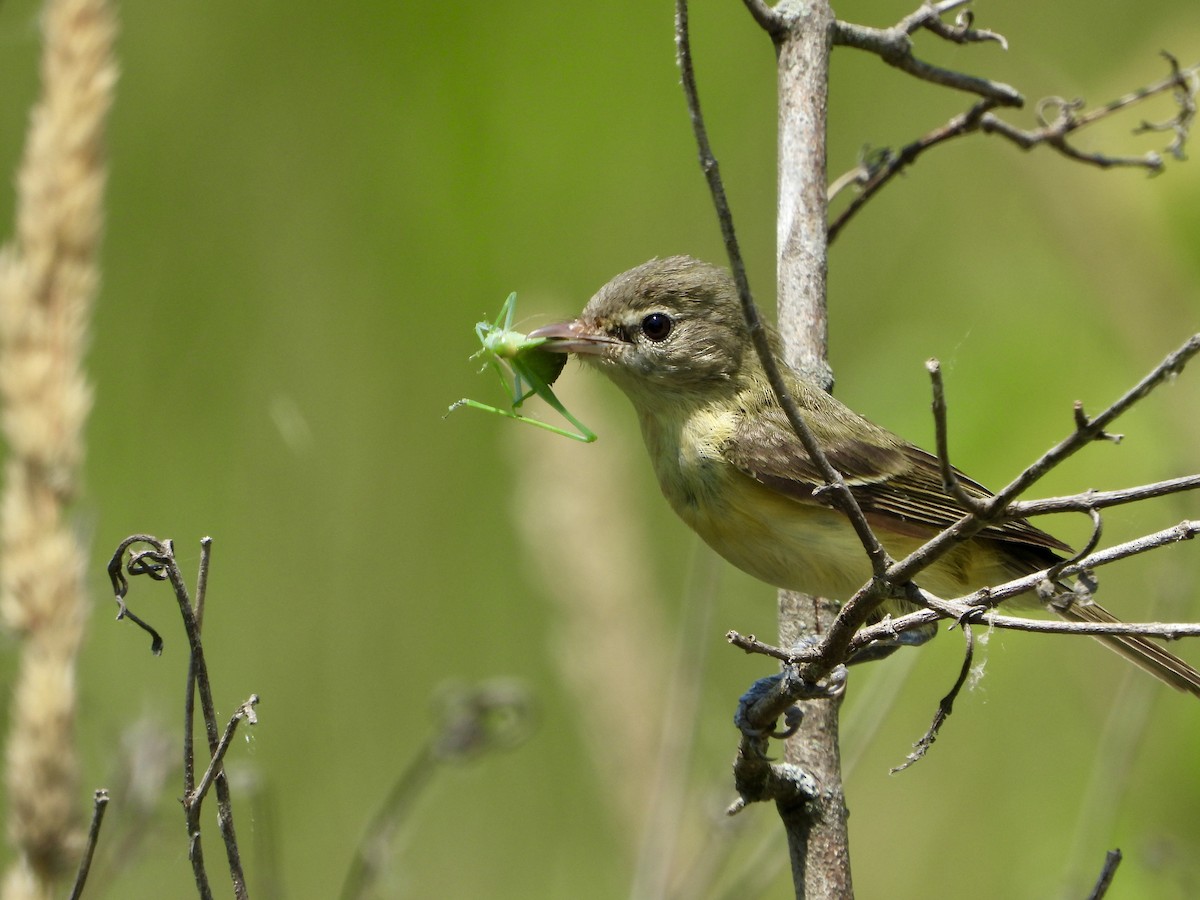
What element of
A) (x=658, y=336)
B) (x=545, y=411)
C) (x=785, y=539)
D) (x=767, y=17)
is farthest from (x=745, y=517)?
(x=767, y=17)

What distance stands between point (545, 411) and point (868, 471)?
1.10 meters

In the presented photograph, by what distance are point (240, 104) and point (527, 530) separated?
114 inches

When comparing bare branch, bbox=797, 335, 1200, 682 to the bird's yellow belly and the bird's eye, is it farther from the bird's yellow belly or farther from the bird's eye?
the bird's eye

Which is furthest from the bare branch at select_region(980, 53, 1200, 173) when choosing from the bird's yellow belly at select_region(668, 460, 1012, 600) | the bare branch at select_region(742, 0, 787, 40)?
the bird's yellow belly at select_region(668, 460, 1012, 600)

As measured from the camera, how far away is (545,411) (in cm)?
394

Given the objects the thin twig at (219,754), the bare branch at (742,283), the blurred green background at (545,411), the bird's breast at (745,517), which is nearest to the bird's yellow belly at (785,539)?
the bird's breast at (745,517)

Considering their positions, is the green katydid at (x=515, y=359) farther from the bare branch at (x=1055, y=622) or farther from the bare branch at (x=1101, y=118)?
the bare branch at (x=1055, y=622)

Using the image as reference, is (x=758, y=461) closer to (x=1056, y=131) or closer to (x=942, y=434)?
(x=1056, y=131)

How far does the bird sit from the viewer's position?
3018mm

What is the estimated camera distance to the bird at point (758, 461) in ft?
9.90

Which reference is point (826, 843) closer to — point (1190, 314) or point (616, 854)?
point (1190, 314)

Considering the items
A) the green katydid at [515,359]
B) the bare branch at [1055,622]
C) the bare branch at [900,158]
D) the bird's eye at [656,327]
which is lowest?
the bare branch at [1055,622]

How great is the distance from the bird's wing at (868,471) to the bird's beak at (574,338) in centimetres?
43

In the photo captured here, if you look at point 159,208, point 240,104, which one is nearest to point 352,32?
point 240,104
